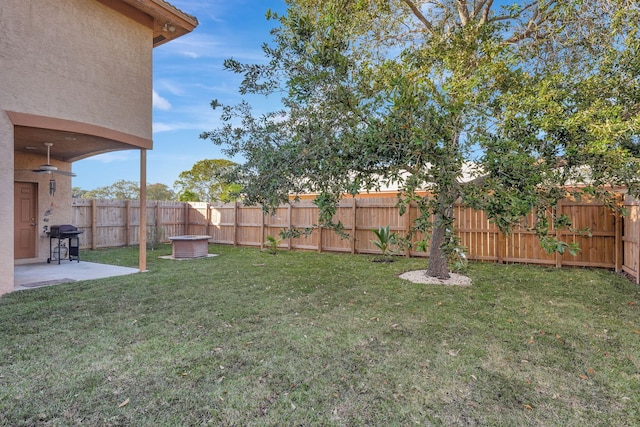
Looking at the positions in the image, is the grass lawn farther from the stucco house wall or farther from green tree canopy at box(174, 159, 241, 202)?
green tree canopy at box(174, 159, 241, 202)

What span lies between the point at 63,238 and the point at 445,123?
29.9 feet

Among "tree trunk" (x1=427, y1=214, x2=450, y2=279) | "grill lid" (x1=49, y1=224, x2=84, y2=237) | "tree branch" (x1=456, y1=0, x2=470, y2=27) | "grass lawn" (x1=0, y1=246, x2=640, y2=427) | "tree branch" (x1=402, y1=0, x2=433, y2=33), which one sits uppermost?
"tree branch" (x1=402, y1=0, x2=433, y2=33)

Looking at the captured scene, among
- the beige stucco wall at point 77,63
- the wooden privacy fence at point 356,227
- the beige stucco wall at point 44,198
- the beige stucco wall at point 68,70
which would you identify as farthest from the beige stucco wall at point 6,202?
the wooden privacy fence at point 356,227

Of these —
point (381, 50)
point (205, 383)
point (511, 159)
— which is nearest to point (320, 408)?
point (205, 383)

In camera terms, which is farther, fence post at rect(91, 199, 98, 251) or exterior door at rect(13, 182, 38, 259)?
fence post at rect(91, 199, 98, 251)

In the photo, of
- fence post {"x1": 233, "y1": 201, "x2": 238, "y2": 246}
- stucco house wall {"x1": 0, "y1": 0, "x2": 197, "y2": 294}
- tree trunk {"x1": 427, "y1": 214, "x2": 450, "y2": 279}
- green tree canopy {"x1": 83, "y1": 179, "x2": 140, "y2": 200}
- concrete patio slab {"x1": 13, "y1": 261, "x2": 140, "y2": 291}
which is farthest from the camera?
green tree canopy {"x1": 83, "y1": 179, "x2": 140, "y2": 200}

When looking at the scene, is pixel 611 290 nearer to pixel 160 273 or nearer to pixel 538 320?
pixel 538 320

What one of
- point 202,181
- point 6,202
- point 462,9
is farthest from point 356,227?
point 202,181

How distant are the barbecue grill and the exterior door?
0.37m

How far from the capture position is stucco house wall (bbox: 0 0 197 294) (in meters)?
5.22

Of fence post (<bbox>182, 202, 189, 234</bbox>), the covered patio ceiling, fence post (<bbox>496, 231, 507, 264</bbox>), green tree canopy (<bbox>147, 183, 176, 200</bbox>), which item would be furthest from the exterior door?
green tree canopy (<bbox>147, 183, 176, 200</bbox>)

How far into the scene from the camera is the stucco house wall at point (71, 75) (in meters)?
5.22

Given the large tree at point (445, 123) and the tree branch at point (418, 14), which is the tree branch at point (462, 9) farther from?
the large tree at point (445, 123)

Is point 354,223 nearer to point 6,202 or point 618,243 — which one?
point 618,243
